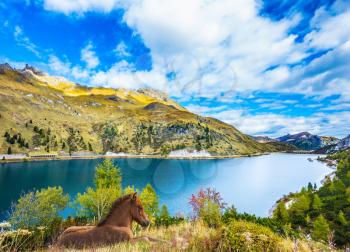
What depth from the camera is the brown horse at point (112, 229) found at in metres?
9.01

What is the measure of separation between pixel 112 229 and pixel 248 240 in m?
5.12

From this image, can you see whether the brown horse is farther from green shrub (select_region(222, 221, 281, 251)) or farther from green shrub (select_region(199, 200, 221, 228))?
green shrub (select_region(222, 221, 281, 251))

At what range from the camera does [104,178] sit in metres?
53.9

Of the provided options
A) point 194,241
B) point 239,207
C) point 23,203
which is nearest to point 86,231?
point 194,241

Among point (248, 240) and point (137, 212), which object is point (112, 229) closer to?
point (137, 212)

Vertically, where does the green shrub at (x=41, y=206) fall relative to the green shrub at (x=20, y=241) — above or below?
below

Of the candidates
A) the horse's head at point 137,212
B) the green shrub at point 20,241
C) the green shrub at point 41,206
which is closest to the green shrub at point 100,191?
the green shrub at point 41,206

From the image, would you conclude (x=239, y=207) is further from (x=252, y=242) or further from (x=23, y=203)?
(x=252, y=242)

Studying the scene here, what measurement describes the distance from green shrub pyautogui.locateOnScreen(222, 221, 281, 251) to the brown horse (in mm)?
4083

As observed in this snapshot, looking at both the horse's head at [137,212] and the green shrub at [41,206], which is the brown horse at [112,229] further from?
the green shrub at [41,206]

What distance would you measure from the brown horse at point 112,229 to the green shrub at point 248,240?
4.08 metres

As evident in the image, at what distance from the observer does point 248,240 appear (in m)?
6.15

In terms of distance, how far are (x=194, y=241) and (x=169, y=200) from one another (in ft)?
306

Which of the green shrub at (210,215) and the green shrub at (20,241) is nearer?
the green shrub at (20,241)
